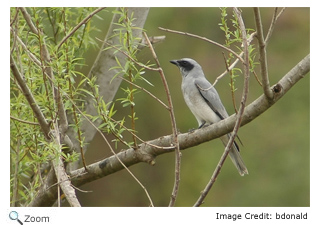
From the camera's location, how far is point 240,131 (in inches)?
298

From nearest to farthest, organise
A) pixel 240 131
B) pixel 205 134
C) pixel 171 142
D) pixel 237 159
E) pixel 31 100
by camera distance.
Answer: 1. pixel 31 100
2. pixel 205 134
3. pixel 171 142
4. pixel 237 159
5. pixel 240 131

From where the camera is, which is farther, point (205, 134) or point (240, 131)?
point (240, 131)

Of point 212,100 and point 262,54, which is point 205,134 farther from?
point 212,100

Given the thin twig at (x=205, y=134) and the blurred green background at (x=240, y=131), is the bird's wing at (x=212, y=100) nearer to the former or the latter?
the thin twig at (x=205, y=134)

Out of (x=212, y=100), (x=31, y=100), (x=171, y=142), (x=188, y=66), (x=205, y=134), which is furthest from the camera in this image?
(x=188, y=66)

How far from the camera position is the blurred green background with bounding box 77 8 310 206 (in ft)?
23.0

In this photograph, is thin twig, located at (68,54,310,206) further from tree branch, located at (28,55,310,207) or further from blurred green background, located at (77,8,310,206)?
blurred green background, located at (77,8,310,206)

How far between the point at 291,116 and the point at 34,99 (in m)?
5.57

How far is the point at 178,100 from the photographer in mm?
7887

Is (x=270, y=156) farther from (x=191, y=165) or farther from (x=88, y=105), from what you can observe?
(x=88, y=105)

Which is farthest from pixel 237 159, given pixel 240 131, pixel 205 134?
pixel 240 131

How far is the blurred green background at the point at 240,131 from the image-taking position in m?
7.02
